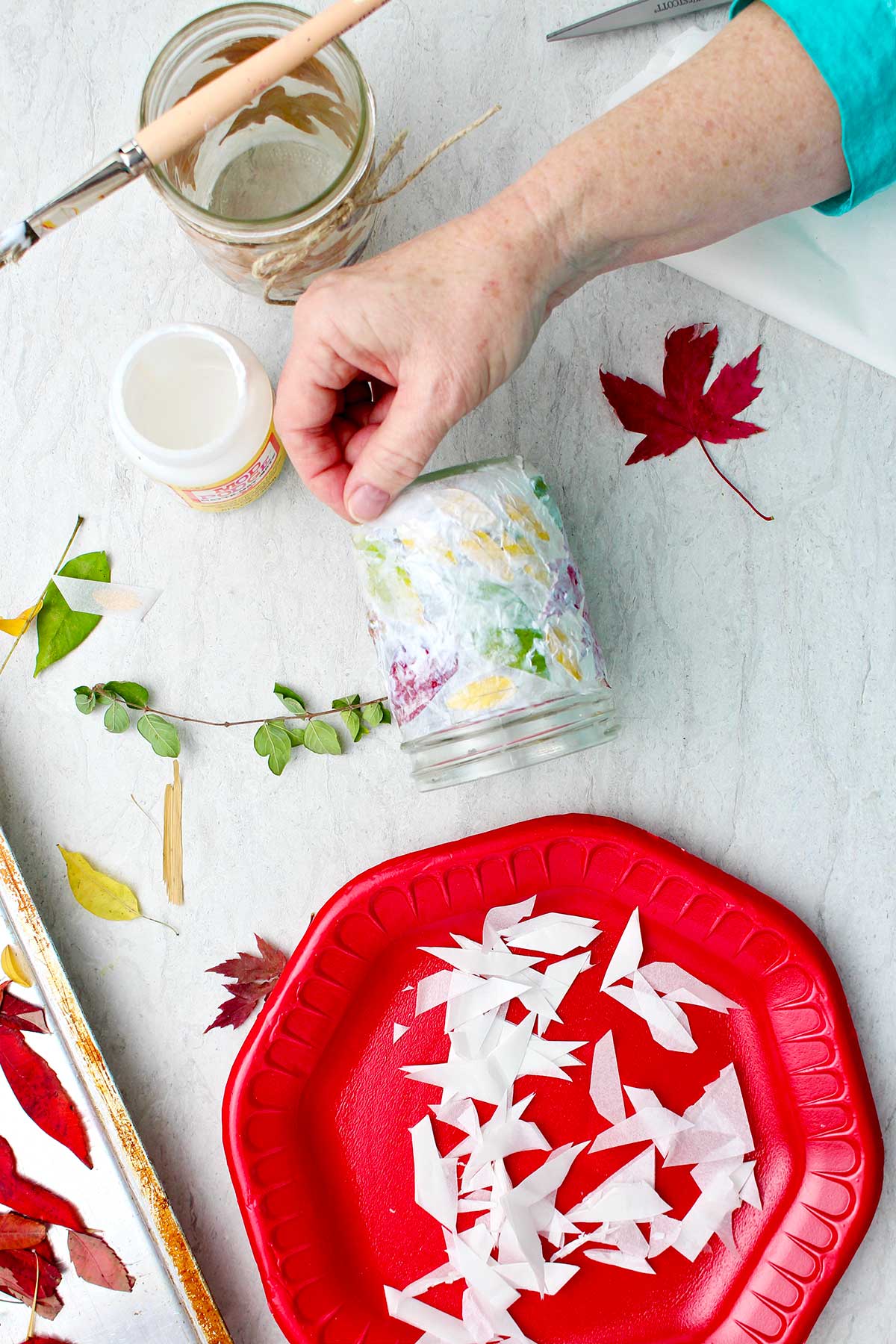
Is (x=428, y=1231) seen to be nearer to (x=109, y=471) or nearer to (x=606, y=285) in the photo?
(x=109, y=471)

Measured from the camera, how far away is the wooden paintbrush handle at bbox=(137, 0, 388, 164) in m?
0.58

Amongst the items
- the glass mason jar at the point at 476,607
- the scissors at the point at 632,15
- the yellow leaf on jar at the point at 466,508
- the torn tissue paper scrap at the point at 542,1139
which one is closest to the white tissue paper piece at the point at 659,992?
the torn tissue paper scrap at the point at 542,1139

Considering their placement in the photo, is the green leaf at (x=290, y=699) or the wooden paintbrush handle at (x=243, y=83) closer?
the wooden paintbrush handle at (x=243, y=83)

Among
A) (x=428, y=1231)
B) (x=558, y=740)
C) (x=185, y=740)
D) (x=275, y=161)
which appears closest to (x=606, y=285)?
(x=275, y=161)

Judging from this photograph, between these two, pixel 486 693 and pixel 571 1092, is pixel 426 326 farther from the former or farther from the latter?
pixel 571 1092

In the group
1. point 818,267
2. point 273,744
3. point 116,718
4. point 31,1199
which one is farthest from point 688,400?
point 31,1199

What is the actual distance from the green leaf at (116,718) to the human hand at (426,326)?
311 millimetres

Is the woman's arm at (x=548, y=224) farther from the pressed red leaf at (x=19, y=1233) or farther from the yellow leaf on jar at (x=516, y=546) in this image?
the pressed red leaf at (x=19, y=1233)

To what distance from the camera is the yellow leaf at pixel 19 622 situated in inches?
32.6

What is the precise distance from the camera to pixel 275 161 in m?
0.73

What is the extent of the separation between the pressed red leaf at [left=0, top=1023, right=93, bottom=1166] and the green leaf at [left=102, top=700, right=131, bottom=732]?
0.27 metres

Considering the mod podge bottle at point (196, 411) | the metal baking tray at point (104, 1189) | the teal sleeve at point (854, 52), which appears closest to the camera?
the teal sleeve at point (854, 52)

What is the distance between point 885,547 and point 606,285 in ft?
1.08

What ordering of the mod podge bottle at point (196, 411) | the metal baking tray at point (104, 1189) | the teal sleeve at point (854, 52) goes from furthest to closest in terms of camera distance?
the metal baking tray at point (104, 1189) < the mod podge bottle at point (196, 411) < the teal sleeve at point (854, 52)
